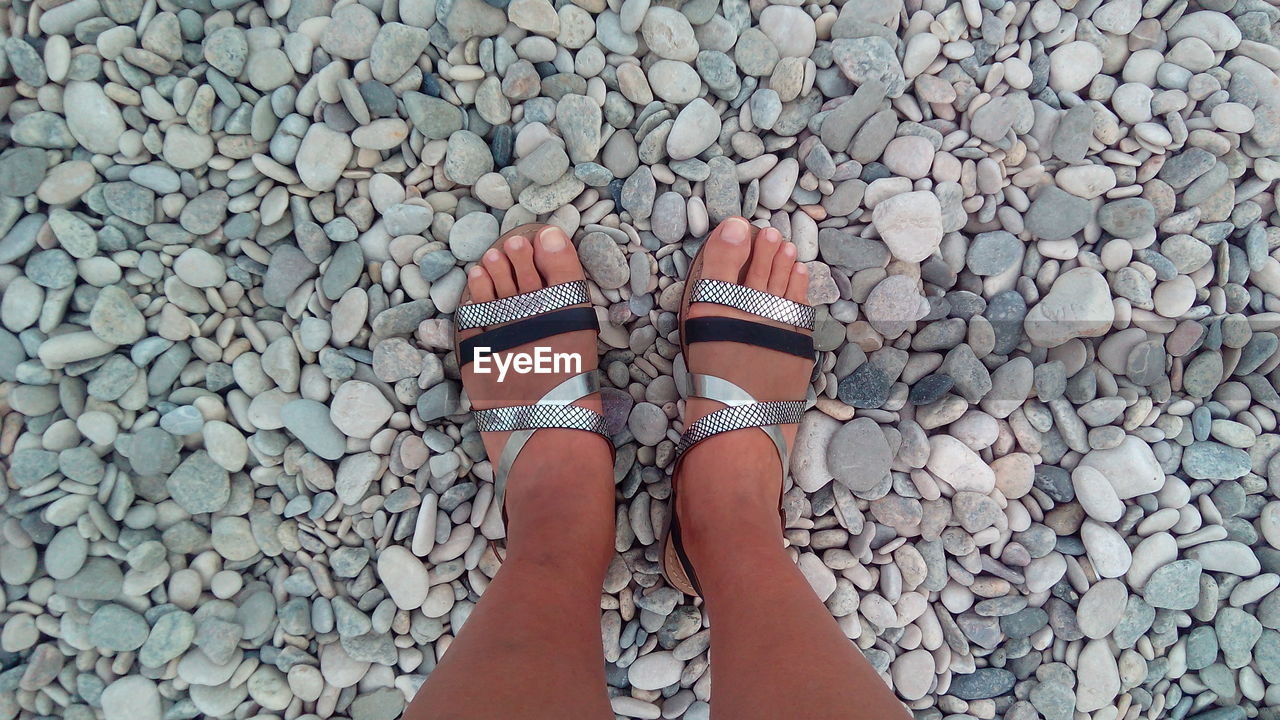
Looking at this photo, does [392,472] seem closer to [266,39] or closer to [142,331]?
[142,331]

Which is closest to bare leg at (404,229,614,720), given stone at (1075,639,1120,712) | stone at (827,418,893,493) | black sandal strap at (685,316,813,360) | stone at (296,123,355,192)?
black sandal strap at (685,316,813,360)

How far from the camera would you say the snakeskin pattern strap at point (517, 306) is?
4.93 feet

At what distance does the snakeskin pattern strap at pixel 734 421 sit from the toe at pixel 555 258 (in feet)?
1.39

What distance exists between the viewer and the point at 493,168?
151cm

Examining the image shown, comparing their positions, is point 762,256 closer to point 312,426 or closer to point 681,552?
point 681,552

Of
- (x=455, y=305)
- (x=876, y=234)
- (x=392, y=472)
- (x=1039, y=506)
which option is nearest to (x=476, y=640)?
(x=392, y=472)

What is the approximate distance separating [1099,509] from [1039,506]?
116 mm

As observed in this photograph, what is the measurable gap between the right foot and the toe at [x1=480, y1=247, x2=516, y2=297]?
41 centimetres

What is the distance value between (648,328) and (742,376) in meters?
0.24

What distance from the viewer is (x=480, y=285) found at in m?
1.50

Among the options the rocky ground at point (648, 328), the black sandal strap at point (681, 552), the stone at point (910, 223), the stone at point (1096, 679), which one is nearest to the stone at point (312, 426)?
the rocky ground at point (648, 328)

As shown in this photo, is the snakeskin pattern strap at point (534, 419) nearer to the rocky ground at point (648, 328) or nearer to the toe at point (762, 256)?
the rocky ground at point (648, 328)

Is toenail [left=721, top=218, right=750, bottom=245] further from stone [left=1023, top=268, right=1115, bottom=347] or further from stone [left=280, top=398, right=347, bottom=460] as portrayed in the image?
stone [left=280, top=398, right=347, bottom=460]

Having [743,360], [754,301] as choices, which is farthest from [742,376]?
[754,301]
